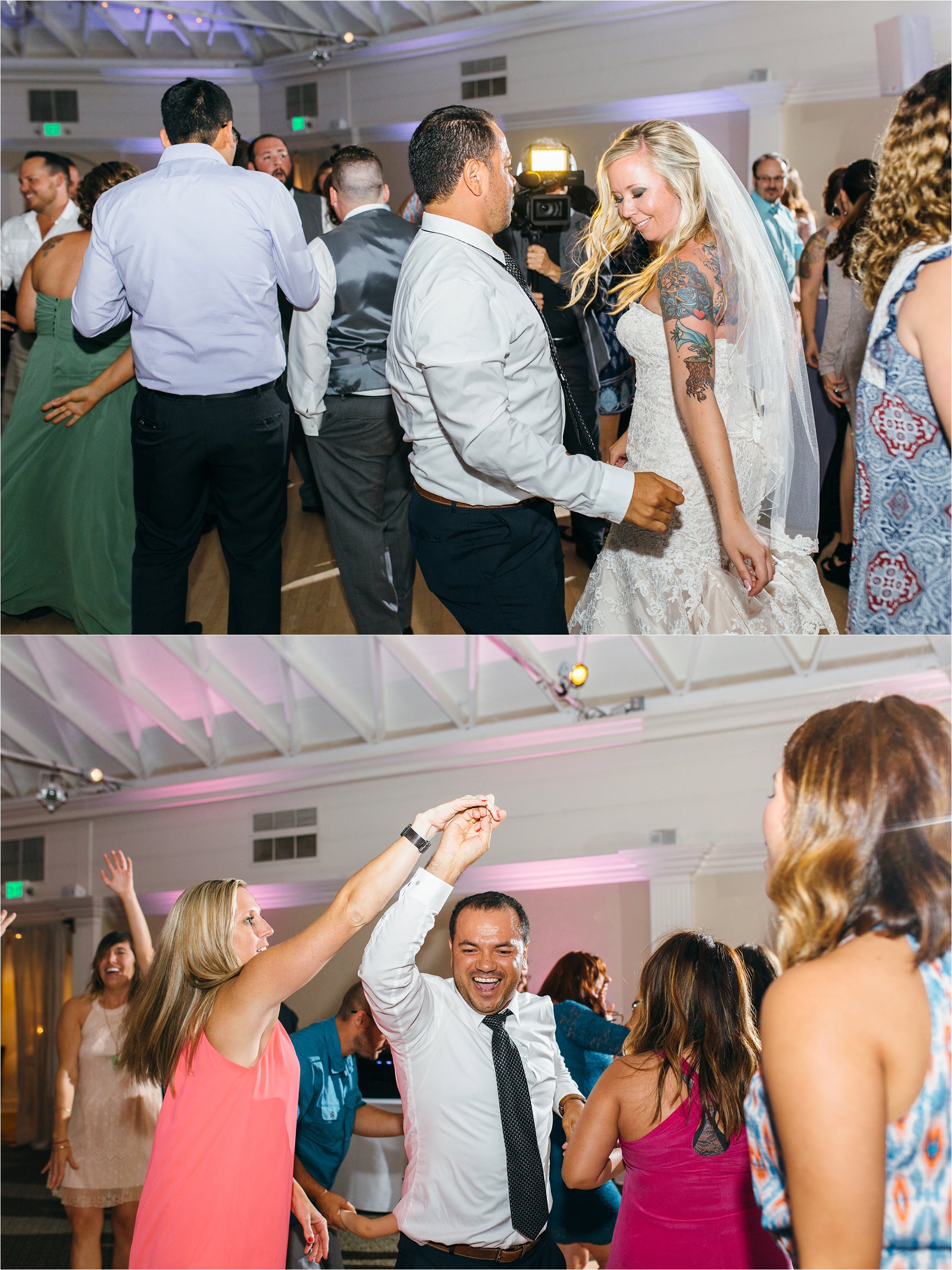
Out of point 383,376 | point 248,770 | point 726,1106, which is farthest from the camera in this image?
point 383,376

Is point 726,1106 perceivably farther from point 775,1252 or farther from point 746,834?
point 746,834

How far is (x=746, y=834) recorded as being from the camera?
2236 millimetres

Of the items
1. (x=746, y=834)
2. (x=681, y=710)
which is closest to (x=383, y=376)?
(x=681, y=710)

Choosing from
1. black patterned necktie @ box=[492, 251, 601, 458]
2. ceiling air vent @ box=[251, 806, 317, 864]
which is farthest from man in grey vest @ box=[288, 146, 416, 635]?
ceiling air vent @ box=[251, 806, 317, 864]

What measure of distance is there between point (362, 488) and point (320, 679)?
1.10 meters

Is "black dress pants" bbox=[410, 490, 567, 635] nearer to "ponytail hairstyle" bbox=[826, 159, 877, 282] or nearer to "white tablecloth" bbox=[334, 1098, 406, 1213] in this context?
"white tablecloth" bbox=[334, 1098, 406, 1213]

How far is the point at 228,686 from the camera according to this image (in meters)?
2.48

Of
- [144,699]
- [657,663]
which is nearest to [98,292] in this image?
[144,699]

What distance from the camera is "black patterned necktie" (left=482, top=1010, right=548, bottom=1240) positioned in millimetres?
2053

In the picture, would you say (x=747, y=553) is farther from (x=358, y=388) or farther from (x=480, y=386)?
(x=358, y=388)

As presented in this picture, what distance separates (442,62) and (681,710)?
145 inches

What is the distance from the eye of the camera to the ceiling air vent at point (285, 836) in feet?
7.54

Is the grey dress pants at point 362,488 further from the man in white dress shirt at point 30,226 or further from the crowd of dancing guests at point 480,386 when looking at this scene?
the man in white dress shirt at point 30,226

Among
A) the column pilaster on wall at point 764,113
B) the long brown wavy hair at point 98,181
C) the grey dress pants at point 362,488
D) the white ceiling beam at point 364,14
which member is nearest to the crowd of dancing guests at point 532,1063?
the grey dress pants at point 362,488
